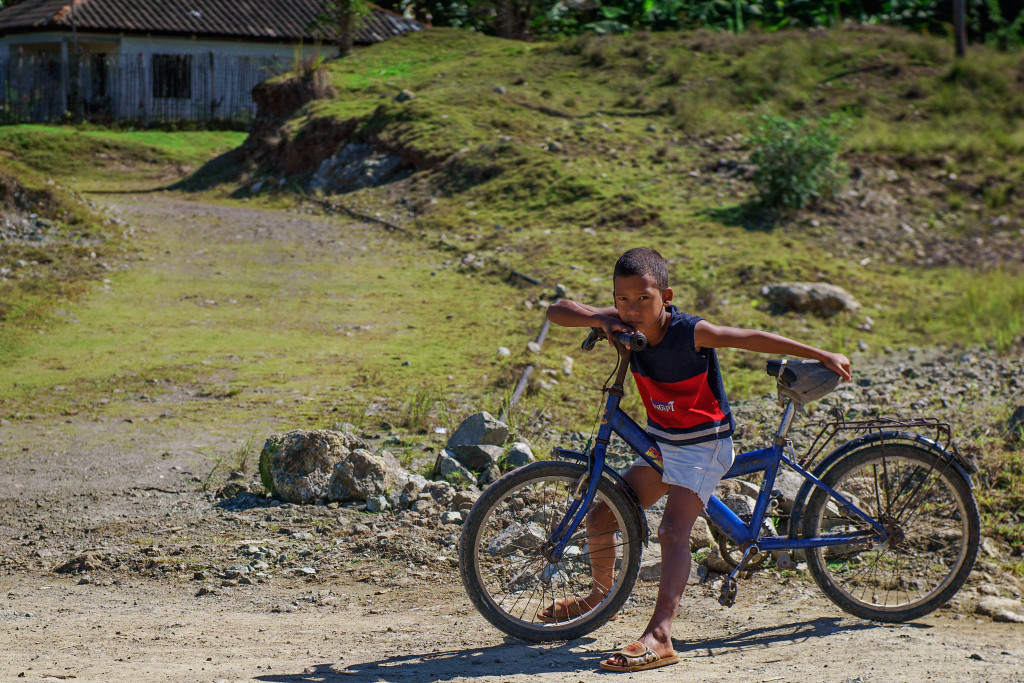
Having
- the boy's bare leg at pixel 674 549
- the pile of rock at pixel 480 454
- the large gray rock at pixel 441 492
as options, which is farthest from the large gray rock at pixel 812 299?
the boy's bare leg at pixel 674 549

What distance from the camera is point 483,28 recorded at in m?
27.5

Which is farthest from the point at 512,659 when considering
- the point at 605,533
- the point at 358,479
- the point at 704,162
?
the point at 704,162

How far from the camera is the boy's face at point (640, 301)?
131 inches

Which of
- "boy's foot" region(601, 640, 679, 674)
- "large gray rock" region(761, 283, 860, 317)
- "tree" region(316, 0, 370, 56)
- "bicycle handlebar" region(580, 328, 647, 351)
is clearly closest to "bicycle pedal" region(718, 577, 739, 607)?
"boy's foot" region(601, 640, 679, 674)

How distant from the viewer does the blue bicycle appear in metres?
3.56

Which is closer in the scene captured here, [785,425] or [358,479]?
[785,425]

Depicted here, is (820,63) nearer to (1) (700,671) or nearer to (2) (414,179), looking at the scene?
(2) (414,179)

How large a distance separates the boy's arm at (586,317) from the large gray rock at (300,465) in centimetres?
207

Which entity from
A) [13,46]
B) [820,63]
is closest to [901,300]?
[820,63]

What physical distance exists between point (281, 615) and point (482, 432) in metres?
1.78

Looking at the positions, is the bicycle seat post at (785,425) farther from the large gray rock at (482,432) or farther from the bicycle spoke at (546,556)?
the large gray rock at (482,432)

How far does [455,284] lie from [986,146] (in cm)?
913

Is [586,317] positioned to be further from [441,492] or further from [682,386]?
[441,492]

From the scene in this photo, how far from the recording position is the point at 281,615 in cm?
405
